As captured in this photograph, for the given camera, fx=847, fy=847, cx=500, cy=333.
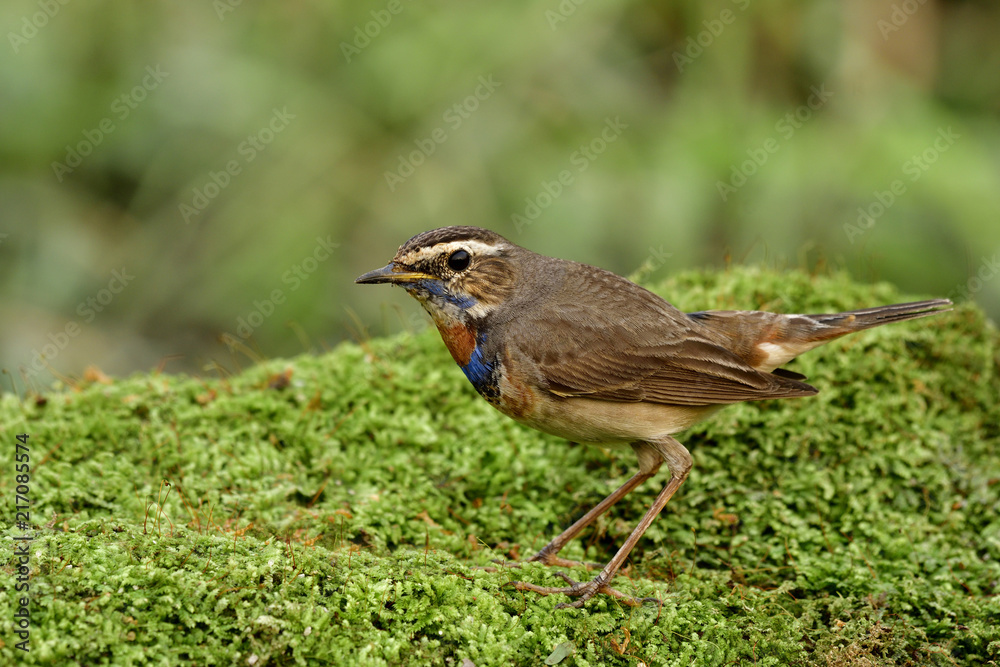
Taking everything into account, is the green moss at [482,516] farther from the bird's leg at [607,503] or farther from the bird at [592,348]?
the bird at [592,348]

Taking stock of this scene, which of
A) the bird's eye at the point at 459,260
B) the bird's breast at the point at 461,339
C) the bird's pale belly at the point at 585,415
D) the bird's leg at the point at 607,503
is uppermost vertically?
the bird's eye at the point at 459,260

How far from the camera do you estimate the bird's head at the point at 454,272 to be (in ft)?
17.1

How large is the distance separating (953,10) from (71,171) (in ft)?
35.1

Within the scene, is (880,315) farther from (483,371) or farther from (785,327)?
(483,371)

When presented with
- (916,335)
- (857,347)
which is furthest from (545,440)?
(916,335)

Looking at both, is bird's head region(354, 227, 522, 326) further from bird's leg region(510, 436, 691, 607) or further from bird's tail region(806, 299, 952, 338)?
bird's tail region(806, 299, 952, 338)

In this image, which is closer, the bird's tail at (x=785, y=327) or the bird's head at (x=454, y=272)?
the bird's head at (x=454, y=272)

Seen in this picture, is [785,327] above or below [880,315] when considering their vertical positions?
below

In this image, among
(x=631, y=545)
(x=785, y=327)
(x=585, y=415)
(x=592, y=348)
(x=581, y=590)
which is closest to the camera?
(x=581, y=590)

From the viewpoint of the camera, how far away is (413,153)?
948 centimetres

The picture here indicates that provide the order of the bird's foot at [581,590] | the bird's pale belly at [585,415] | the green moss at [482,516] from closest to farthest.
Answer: the green moss at [482,516] < the bird's foot at [581,590] < the bird's pale belly at [585,415]

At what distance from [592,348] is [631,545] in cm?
121

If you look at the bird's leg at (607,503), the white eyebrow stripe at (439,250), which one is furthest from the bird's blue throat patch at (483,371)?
the bird's leg at (607,503)

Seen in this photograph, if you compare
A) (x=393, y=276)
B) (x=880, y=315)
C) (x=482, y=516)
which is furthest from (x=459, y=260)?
(x=880, y=315)
